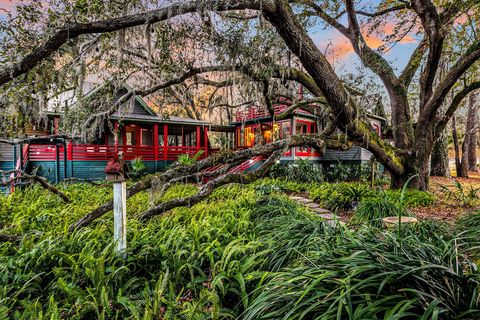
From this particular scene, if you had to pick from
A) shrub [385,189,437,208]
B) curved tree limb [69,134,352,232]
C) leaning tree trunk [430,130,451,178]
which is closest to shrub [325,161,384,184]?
shrub [385,189,437,208]

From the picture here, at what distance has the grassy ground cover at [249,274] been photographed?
1347 millimetres

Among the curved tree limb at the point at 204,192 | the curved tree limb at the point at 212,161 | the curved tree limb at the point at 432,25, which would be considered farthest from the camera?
the curved tree limb at the point at 432,25

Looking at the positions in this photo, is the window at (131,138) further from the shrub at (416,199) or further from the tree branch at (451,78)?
the tree branch at (451,78)

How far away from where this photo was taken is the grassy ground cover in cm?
135

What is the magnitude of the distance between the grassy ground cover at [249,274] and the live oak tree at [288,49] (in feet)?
7.80

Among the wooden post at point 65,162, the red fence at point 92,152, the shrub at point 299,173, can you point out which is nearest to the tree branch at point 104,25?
the shrub at point 299,173

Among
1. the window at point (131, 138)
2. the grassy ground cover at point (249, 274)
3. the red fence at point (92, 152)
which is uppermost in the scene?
the window at point (131, 138)

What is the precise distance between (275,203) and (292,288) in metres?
3.53

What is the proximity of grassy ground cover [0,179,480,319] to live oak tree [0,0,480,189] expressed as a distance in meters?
2.38

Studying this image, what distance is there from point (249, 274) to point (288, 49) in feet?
15.1

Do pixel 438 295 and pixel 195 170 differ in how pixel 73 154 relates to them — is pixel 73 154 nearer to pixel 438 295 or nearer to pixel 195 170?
pixel 195 170

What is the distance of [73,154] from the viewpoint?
11984 millimetres

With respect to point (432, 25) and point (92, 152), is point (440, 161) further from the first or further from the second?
point (92, 152)

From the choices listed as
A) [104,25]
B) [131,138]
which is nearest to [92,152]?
[131,138]
